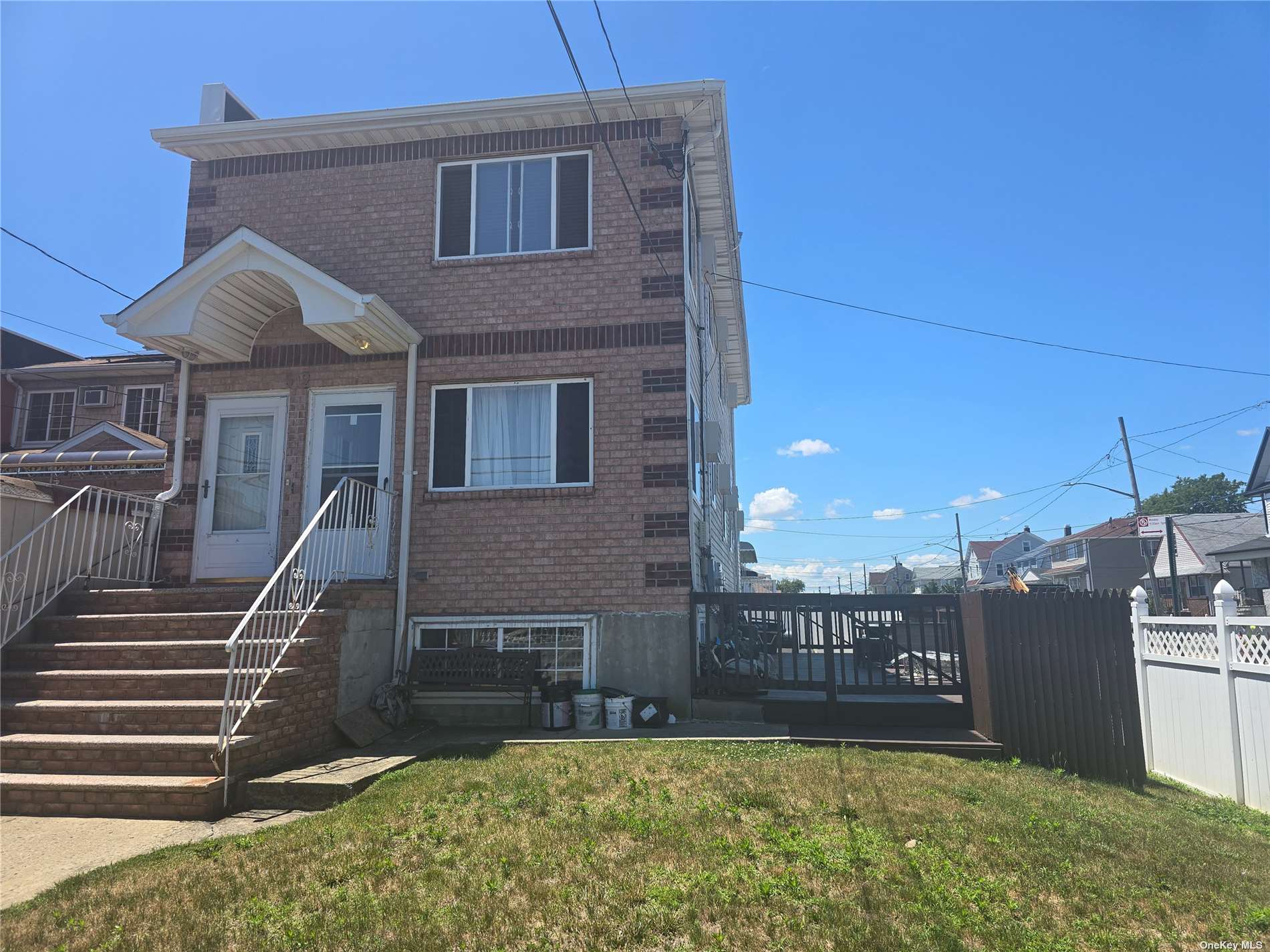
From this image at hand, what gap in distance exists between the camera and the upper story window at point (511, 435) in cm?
909

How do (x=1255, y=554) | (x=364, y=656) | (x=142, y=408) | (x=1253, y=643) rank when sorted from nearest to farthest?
(x=1253, y=643) < (x=364, y=656) < (x=142, y=408) < (x=1255, y=554)

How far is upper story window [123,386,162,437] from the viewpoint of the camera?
22.7 metres

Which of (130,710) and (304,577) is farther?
(304,577)

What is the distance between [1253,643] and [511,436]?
7662 mm

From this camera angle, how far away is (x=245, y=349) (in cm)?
966

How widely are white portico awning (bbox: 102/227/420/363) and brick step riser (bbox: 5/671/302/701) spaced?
3.92 metres

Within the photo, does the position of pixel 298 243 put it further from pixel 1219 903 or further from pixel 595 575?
pixel 1219 903

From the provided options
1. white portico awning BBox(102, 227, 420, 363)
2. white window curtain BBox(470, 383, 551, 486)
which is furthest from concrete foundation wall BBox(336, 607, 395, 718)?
white portico awning BBox(102, 227, 420, 363)

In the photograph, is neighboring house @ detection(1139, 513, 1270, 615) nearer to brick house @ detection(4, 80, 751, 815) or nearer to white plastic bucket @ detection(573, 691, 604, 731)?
brick house @ detection(4, 80, 751, 815)

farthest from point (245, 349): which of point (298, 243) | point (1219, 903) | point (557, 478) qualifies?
point (1219, 903)

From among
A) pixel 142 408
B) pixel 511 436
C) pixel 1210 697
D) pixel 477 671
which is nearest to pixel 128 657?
pixel 477 671

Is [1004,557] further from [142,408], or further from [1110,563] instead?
[142,408]

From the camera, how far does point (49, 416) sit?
23594mm

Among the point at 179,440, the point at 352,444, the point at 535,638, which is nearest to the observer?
the point at 535,638
